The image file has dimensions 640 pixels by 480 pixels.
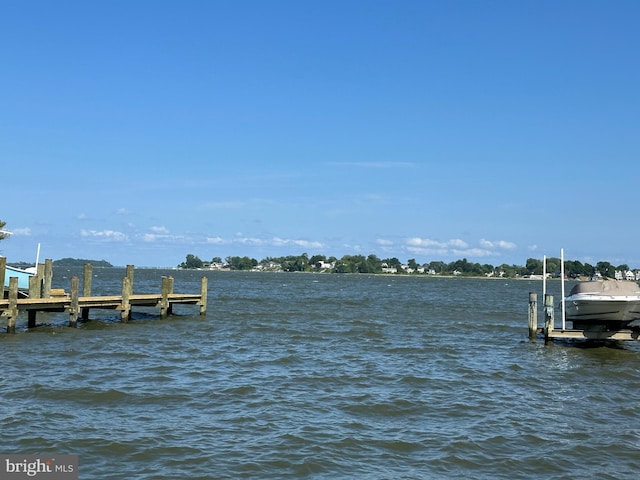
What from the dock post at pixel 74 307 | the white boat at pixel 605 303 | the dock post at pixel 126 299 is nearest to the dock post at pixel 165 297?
the dock post at pixel 126 299

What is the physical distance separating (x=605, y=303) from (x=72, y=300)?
2187 centimetres

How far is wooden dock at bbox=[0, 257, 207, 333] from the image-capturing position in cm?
2486

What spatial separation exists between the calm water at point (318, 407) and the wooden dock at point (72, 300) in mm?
1300

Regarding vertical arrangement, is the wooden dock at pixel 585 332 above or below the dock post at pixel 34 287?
below

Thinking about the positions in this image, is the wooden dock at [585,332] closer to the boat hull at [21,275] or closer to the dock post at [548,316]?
the dock post at [548,316]

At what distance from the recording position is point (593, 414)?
46.7 feet

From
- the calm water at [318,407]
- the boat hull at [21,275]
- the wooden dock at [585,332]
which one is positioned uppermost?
the boat hull at [21,275]

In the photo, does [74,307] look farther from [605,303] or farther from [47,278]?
[605,303]

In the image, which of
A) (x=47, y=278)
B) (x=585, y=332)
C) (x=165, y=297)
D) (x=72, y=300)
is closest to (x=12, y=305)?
(x=72, y=300)

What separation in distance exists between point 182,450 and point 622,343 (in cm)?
2144

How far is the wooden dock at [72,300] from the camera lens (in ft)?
81.6

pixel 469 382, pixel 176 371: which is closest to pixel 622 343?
pixel 469 382

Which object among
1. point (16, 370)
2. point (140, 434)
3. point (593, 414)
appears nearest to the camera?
point (140, 434)

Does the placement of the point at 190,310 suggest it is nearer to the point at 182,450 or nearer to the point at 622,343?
the point at 622,343
